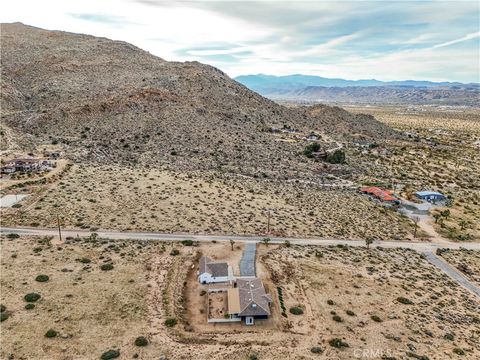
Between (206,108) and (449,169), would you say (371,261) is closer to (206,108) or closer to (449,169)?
(449,169)

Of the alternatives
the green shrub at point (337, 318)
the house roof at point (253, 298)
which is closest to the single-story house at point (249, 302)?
the house roof at point (253, 298)

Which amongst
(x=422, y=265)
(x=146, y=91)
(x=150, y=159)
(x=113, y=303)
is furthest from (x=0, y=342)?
(x=146, y=91)

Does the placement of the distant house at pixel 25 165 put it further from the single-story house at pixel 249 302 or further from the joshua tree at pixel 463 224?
the joshua tree at pixel 463 224

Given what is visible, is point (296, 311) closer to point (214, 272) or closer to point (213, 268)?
point (214, 272)

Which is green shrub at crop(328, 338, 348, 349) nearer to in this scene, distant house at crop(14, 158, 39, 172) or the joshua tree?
the joshua tree

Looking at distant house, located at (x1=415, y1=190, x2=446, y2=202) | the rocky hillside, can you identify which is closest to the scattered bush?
the rocky hillside

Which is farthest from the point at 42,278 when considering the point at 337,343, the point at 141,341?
the point at 337,343
